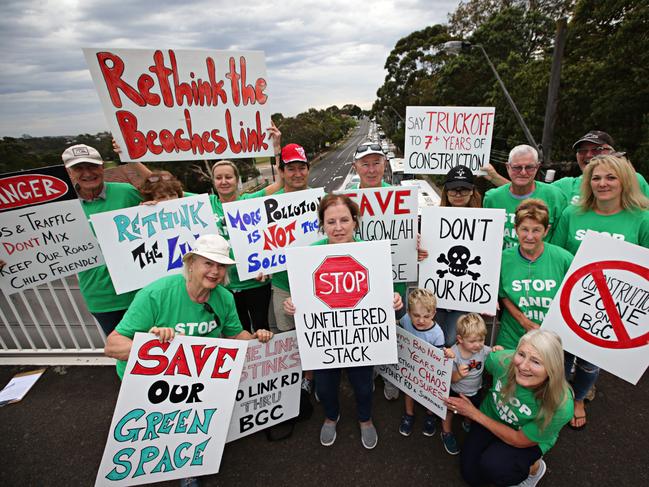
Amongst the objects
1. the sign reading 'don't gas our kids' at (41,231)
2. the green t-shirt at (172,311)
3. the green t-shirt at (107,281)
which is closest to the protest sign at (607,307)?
the green t-shirt at (172,311)

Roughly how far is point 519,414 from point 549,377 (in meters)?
0.40

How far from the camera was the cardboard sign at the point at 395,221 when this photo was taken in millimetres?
2924

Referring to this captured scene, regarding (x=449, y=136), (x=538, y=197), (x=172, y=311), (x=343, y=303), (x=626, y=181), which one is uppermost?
(x=449, y=136)

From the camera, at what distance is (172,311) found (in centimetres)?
224

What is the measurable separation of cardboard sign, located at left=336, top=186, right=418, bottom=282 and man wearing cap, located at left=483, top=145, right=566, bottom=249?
86 cm

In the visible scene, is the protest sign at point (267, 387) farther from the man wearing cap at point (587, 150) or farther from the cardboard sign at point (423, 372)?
the man wearing cap at point (587, 150)

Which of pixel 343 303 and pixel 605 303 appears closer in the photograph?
pixel 605 303

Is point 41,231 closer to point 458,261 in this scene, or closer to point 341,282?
point 341,282

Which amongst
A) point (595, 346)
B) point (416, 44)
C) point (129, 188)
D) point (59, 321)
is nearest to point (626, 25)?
point (595, 346)

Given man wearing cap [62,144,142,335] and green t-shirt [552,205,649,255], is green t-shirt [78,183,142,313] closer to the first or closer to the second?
man wearing cap [62,144,142,335]

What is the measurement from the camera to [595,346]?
2.31m

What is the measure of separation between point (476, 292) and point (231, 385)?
2.07 metres

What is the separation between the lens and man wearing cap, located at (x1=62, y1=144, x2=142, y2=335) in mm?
2727

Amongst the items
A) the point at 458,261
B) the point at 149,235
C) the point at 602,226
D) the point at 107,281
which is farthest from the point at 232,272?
the point at 602,226
